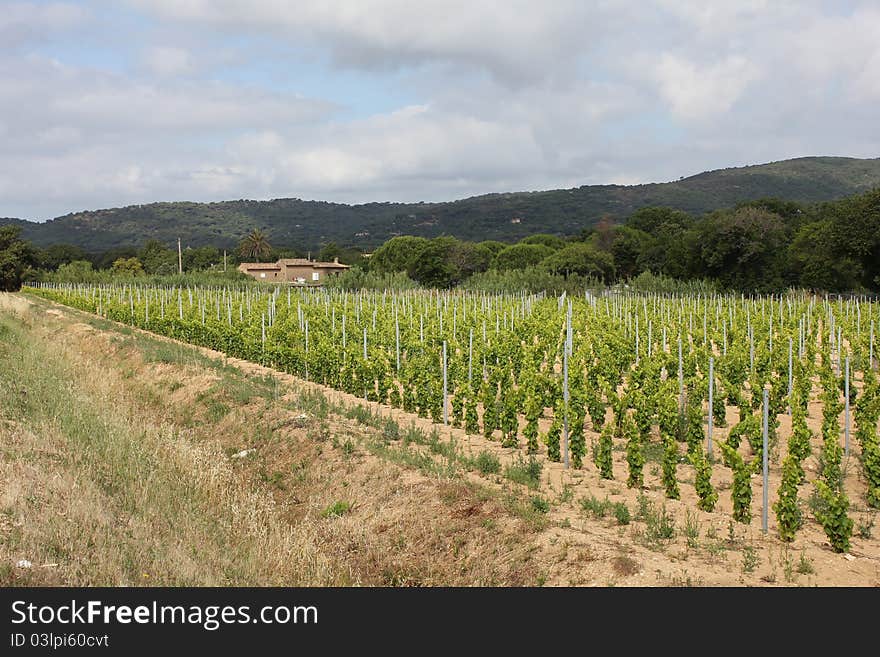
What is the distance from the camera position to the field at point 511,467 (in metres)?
7.11

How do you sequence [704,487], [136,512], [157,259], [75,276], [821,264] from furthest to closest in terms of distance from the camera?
[157,259] < [75,276] < [821,264] < [704,487] < [136,512]

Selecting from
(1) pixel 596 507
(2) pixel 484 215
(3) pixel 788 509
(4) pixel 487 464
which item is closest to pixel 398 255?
(4) pixel 487 464

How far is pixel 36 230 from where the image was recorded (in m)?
176

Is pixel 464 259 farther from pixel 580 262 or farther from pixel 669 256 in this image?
pixel 669 256

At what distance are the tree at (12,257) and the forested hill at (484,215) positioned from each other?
7613 centimetres

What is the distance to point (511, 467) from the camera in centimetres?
977

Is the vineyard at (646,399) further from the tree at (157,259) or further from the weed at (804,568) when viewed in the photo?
the tree at (157,259)

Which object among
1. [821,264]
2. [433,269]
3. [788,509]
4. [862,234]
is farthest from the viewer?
[433,269]

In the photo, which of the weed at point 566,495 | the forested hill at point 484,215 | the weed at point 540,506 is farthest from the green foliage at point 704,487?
the forested hill at point 484,215

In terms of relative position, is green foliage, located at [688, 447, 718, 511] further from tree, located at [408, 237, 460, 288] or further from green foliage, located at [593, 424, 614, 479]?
tree, located at [408, 237, 460, 288]

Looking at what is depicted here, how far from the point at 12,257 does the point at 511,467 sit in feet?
204

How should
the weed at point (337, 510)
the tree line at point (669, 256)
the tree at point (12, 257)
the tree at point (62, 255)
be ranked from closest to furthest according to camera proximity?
the weed at point (337, 510) < the tree line at point (669, 256) < the tree at point (12, 257) < the tree at point (62, 255)
